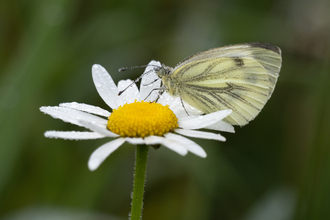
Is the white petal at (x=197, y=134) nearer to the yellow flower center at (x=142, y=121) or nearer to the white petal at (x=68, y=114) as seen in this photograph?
the yellow flower center at (x=142, y=121)

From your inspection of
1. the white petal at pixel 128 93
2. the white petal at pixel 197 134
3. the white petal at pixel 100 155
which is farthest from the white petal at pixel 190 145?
the white petal at pixel 128 93

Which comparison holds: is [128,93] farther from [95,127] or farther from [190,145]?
[190,145]

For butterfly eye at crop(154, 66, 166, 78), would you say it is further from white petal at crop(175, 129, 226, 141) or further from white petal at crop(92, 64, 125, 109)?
white petal at crop(175, 129, 226, 141)

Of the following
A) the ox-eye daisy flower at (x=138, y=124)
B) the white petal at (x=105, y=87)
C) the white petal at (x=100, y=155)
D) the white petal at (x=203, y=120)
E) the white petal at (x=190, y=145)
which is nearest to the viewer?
the white petal at (x=100, y=155)

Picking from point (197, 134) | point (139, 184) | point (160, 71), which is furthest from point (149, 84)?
point (139, 184)

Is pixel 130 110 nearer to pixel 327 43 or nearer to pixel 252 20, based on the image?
pixel 327 43

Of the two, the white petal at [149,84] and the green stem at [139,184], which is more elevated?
the white petal at [149,84]

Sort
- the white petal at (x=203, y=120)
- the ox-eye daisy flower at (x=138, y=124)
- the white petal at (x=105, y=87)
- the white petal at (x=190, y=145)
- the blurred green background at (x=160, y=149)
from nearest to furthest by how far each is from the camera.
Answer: the white petal at (x=190, y=145)
the ox-eye daisy flower at (x=138, y=124)
the white petal at (x=203, y=120)
the white petal at (x=105, y=87)
the blurred green background at (x=160, y=149)
